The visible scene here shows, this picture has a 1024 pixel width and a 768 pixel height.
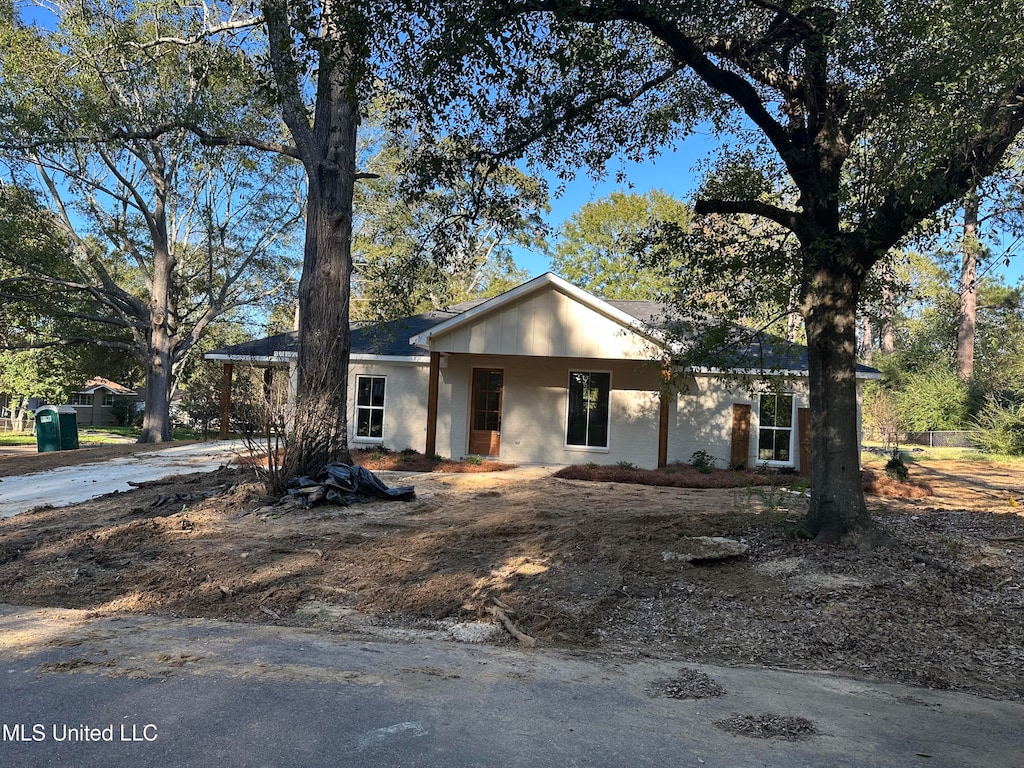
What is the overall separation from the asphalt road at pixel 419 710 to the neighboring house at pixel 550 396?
1154cm

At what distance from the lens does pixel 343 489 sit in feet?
33.2

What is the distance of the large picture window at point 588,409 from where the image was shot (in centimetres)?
1766

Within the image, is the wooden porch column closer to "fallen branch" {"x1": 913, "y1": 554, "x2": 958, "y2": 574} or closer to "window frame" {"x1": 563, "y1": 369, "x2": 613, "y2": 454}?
"window frame" {"x1": 563, "y1": 369, "x2": 613, "y2": 454}

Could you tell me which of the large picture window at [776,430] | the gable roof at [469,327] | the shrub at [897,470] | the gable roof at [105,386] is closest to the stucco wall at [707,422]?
the large picture window at [776,430]

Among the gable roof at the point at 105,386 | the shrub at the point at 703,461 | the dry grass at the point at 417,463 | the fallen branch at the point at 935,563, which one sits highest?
the gable roof at the point at 105,386

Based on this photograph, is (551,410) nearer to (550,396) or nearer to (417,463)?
(550,396)

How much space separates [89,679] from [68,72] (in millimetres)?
18577

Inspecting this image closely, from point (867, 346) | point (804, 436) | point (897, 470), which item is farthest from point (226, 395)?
point (867, 346)

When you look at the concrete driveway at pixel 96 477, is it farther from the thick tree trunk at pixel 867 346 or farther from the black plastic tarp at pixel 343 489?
the thick tree trunk at pixel 867 346

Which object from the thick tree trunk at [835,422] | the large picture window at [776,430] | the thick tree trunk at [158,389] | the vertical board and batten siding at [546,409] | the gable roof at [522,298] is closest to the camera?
the thick tree trunk at [835,422]

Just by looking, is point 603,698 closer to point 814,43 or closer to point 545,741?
point 545,741

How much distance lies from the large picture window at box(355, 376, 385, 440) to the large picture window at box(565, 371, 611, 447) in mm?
4977

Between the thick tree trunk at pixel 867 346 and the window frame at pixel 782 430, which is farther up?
the thick tree trunk at pixel 867 346

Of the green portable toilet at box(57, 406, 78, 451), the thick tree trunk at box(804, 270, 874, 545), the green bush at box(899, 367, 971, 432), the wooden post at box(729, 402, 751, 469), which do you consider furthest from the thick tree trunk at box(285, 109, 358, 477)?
the green bush at box(899, 367, 971, 432)
